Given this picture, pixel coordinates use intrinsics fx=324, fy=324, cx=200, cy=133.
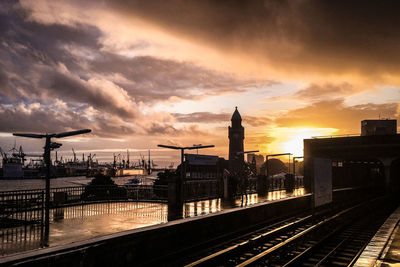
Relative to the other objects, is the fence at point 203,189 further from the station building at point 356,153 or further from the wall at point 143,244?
the station building at point 356,153

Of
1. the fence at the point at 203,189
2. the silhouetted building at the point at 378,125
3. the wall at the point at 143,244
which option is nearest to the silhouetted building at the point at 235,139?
the silhouetted building at the point at 378,125

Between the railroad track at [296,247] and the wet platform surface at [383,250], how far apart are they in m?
1.01

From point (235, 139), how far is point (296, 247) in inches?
6023

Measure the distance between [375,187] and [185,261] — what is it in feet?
177

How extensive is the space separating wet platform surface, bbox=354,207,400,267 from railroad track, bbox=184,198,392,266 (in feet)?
3.31

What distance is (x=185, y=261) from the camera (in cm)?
1173

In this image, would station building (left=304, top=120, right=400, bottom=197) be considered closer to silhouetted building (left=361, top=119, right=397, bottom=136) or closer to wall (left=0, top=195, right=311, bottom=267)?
wall (left=0, top=195, right=311, bottom=267)

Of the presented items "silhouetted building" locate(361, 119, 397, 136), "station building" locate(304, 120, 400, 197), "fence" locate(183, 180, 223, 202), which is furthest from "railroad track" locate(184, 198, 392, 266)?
"silhouetted building" locate(361, 119, 397, 136)

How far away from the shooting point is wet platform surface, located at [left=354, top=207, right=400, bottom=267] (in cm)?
1037

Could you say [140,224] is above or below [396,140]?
below

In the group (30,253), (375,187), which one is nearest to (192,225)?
(30,253)

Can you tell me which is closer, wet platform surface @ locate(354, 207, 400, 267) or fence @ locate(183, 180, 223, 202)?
wet platform surface @ locate(354, 207, 400, 267)

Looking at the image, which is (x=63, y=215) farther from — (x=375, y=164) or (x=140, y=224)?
(x=375, y=164)

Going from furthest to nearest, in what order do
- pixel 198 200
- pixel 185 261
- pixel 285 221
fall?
1. pixel 198 200
2. pixel 285 221
3. pixel 185 261
